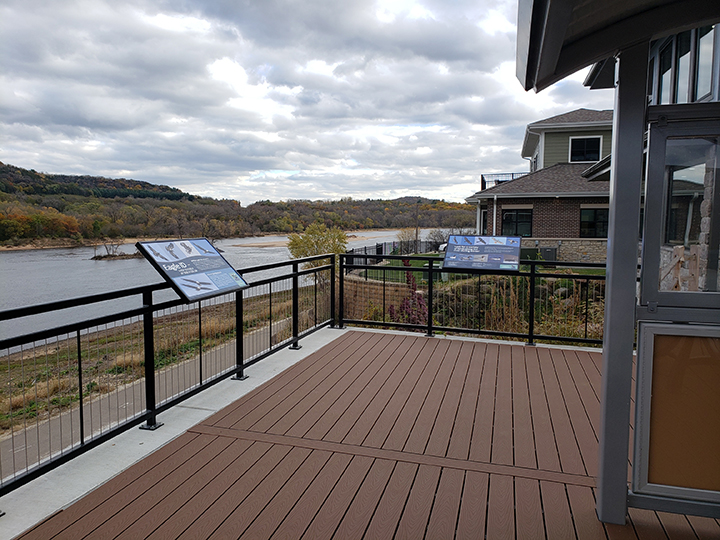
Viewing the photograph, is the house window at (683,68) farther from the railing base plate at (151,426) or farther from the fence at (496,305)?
the railing base plate at (151,426)

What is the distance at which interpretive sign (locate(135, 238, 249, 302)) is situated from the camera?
10.2 feet

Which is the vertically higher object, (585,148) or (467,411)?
(585,148)

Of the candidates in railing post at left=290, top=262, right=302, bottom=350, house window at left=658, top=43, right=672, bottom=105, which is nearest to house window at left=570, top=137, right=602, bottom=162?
house window at left=658, top=43, right=672, bottom=105

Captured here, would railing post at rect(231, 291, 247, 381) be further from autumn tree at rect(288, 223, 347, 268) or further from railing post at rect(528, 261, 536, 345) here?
autumn tree at rect(288, 223, 347, 268)

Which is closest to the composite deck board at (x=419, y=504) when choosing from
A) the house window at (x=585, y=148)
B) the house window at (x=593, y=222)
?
the house window at (x=593, y=222)

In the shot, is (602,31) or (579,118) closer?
(602,31)

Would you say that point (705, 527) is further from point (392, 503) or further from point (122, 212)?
point (122, 212)

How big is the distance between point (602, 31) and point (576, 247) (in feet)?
57.9

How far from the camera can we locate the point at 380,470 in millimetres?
2590

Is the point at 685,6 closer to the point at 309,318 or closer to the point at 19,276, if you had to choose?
the point at 309,318

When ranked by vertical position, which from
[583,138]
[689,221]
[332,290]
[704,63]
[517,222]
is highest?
[583,138]

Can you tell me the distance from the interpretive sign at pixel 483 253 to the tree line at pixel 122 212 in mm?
7222

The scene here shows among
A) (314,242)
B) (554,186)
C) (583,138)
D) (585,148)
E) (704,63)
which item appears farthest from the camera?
(585,148)

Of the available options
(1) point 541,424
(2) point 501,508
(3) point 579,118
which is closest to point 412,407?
(1) point 541,424
